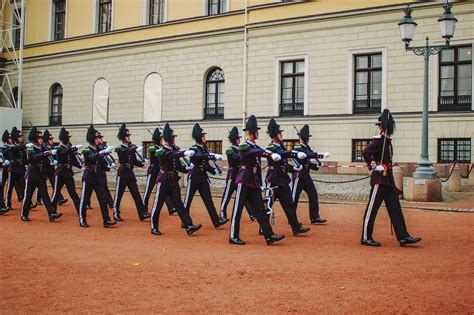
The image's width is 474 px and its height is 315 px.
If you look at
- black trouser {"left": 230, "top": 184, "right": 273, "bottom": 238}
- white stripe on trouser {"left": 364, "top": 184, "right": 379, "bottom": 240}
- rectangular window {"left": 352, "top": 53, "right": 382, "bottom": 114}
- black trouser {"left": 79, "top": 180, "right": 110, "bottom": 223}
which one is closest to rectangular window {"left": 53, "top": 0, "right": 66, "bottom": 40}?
rectangular window {"left": 352, "top": 53, "right": 382, "bottom": 114}

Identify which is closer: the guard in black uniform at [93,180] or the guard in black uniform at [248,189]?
the guard in black uniform at [248,189]

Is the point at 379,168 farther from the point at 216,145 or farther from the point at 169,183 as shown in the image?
the point at 216,145

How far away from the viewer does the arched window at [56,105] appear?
3362cm

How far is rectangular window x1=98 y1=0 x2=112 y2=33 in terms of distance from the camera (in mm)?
31531

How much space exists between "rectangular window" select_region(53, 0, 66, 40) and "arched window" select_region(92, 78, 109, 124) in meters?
4.53

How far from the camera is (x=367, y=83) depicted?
23344 mm

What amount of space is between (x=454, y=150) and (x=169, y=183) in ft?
45.4

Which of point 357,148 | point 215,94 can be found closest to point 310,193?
point 357,148

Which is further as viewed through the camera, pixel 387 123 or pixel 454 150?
pixel 454 150

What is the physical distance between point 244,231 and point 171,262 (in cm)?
345

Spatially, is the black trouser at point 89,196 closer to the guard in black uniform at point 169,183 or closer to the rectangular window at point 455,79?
the guard in black uniform at point 169,183

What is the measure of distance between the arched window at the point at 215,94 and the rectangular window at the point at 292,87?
3.20 meters

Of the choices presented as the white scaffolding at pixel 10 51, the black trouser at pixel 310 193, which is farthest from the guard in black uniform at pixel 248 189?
the white scaffolding at pixel 10 51

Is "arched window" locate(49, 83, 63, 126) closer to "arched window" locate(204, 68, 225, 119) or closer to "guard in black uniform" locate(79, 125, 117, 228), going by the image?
"arched window" locate(204, 68, 225, 119)
